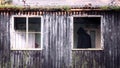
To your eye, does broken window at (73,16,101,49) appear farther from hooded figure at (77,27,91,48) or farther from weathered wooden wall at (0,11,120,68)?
weathered wooden wall at (0,11,120,68)

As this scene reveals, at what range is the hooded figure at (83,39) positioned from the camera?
52.7ft

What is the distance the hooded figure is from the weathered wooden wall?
1.24 ft

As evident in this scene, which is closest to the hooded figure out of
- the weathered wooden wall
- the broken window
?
the broken window

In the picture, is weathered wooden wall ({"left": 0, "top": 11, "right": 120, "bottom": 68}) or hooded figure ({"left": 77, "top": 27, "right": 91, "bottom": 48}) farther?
hooded figure ({"left": 77, "top": 27, "right": 91, "bottom": 48})

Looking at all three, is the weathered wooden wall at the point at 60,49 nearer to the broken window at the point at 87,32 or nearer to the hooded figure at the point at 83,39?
the broken window at the point at 87,32

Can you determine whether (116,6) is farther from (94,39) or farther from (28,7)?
(28,7)

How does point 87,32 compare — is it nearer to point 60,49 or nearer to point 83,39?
point 83,39

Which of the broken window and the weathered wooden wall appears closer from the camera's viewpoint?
the weathered wooden wall

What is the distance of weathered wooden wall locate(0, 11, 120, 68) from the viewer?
1580 cm

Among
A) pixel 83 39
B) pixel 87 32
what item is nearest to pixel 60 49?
pixel 83 39

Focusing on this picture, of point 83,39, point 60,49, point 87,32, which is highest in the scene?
point 87,32

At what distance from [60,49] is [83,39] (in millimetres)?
1150

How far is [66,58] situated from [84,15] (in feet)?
6.69

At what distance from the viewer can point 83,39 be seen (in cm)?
1619
